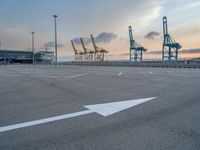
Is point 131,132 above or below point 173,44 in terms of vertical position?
below

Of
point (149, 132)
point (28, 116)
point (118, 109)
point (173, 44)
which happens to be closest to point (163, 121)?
point (149, 132)

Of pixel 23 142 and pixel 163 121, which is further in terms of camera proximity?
pixel 163 121

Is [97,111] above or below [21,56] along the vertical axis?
below

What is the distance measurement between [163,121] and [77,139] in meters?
1.90

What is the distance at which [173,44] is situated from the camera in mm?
50562

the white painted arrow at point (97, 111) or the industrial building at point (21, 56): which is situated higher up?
the industrial building at point (21, 56)

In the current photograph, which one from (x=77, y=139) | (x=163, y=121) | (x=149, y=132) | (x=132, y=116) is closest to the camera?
(x=77, y=139)

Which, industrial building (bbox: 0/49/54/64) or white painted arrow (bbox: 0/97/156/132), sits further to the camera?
industrial building (bbox: 0/49/54/64)

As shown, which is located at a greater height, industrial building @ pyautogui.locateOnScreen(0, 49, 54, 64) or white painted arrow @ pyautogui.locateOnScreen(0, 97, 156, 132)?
industrial building @ pyautogui.locateOnScreen(0, 49, 54, 64)

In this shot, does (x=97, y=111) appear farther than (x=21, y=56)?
No

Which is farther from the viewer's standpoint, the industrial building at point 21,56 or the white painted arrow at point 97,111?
the industrial building at point 21,56

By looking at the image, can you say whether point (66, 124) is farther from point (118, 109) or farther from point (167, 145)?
point (167, 145)

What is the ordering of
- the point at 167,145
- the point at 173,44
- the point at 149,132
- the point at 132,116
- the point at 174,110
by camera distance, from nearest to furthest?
the point at 167,145 → the point at 149,132 → the point at 132,116 → the point at 174,110 → the point at 173,44

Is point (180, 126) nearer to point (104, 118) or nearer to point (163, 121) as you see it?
point (163, 121)
